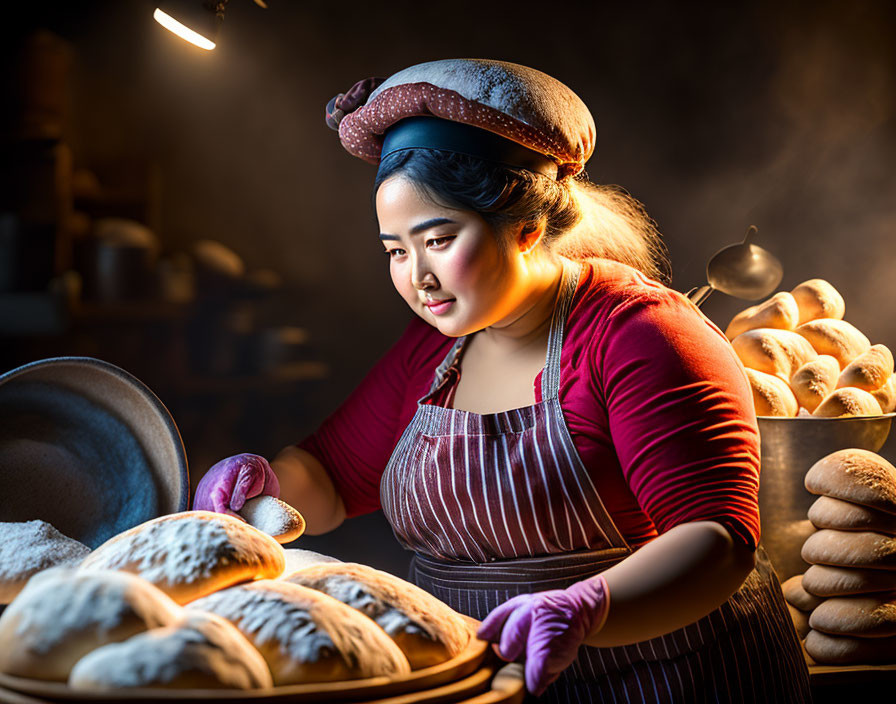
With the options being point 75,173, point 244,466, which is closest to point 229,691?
point 244,466

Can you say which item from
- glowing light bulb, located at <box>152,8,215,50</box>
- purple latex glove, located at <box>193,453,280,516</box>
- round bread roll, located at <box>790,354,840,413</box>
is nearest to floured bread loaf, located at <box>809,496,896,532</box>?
round bread roll, located at <box>790,354,840,413</box>

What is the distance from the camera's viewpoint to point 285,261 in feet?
10.1

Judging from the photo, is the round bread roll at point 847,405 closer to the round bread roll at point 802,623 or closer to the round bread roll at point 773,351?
the round bread roll at point 773,351

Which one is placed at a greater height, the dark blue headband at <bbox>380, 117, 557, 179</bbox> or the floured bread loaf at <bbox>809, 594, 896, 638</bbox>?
the dark blue headband at <bbox>380, 117, 557, 179</bbox>

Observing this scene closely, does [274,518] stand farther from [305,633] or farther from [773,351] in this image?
[773,351]

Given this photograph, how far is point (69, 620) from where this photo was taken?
73 centimetres

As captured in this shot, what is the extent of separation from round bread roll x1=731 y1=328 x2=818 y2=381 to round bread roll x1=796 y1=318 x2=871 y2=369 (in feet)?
0.18

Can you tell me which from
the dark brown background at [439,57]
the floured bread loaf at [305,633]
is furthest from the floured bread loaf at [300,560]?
the dark brown background at [439,57]

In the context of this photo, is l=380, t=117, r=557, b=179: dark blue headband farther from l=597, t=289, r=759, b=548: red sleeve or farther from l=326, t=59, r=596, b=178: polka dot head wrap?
l=597, t=289, r=759, b=548: red sleeve

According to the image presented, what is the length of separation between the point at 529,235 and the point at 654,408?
1.29 feet

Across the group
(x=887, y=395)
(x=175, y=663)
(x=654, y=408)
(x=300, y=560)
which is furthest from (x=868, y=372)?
(x=175, y=663)

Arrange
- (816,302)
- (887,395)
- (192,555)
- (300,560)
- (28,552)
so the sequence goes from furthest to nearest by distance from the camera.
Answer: (816,302)
(887,395)
(300,560)
(28,552)
(192,555)

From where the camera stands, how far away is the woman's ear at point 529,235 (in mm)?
1378

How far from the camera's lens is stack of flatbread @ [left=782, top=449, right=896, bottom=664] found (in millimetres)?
1623
